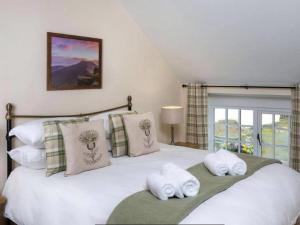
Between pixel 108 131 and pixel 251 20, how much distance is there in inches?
69.9

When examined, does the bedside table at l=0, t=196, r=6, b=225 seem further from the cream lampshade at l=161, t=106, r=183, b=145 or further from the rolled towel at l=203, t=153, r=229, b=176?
the cream lampshade at l=161, t=106, r=183, b=145

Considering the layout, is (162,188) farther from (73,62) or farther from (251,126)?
(251,126)

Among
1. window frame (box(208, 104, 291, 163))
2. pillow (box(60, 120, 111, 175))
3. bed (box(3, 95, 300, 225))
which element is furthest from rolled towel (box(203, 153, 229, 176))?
window frame (box(208, 104, 291, 163))

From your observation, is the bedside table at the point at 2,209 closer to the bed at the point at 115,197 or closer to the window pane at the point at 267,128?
the bed at the point at 115,197

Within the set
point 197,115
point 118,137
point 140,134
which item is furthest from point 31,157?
point 197,115

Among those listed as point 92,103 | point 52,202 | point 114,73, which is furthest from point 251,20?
point 52,202

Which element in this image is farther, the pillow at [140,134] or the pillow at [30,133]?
the pillow at [140,134]

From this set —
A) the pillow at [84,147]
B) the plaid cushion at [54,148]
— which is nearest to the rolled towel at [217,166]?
the pillow at [84,147]

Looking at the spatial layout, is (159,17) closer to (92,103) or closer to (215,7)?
(215,7)

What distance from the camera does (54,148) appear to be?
254 centimetres

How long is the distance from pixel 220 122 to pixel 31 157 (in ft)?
9.50

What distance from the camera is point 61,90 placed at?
10.6 ft

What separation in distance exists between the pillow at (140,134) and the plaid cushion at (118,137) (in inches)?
1.9

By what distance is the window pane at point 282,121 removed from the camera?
414 centimetres
